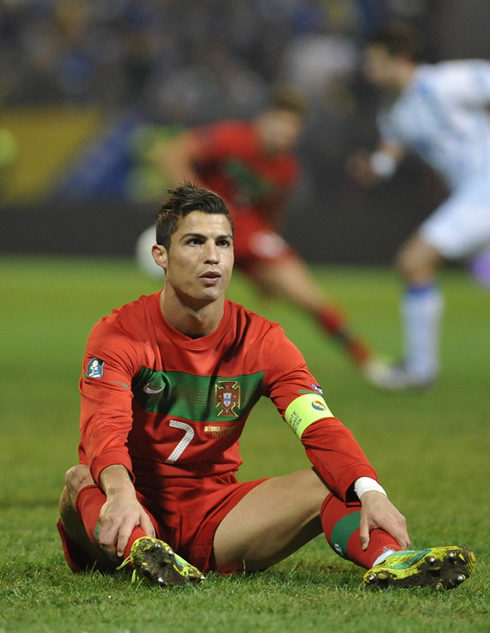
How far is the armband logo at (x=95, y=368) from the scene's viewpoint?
9.97ft

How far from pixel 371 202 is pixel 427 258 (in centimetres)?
1069

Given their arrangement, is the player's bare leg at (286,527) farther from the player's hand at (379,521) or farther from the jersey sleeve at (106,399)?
the jersey sleeve at (106,399)

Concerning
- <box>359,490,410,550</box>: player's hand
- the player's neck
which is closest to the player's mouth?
the player's neck

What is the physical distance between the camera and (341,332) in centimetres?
853

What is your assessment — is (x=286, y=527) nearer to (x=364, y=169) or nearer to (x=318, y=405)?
(x=318, y=405)

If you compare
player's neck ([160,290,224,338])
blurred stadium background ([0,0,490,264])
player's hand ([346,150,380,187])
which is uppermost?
blurred stadium background ([0,0,490,264])

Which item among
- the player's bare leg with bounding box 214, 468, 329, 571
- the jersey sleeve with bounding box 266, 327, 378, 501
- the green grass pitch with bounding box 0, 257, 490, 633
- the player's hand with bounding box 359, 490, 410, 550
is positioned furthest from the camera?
the player's bare leg with bounding box 214, 468, 329, 571

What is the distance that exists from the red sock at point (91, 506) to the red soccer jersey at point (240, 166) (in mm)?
6296

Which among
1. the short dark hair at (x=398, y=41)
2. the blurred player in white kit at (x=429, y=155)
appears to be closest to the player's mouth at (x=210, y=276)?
the blurred player in white kit at (x=429, y=155)

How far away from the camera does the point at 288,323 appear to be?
43.7ft

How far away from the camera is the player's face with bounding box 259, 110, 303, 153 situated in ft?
29.2

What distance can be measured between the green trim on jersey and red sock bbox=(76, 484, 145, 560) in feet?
1.01

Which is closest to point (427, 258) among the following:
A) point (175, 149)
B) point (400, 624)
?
point (175, 149)

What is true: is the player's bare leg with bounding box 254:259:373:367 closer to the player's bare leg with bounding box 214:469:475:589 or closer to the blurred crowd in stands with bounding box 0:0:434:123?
the player's bare leg with bounding box 214:469:475:589
